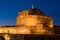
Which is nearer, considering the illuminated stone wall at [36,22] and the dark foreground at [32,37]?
the dark foreground at [32,37]

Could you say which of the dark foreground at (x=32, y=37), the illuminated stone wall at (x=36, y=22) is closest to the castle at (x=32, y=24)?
the illuminated stone wall at (x=36, y=22)

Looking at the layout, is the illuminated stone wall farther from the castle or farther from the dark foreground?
the dark foreground

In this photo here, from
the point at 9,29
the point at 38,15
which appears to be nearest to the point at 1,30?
the point at 9,29

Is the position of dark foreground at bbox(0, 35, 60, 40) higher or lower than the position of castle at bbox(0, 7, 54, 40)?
lower

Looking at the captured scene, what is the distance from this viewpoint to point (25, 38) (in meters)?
26.9

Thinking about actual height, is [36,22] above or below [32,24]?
above

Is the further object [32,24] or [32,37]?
[32,24]

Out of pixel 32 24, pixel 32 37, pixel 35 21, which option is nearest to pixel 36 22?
pixel 35 21

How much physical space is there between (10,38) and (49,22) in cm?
968

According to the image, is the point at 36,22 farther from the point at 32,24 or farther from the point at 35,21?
the point at 32,24

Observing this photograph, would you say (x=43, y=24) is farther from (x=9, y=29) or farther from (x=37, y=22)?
(x=9, y=29)

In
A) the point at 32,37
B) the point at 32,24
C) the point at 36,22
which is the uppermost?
the point at 36,22

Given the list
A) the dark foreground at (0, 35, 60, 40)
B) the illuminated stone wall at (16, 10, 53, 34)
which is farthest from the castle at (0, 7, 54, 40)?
the dark foreground at (0, 35, 60, 40)

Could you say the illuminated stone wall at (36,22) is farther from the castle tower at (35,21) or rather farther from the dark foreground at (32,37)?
the dark foreground at (32,37)
